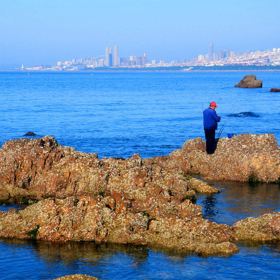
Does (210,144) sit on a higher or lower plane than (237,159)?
higher

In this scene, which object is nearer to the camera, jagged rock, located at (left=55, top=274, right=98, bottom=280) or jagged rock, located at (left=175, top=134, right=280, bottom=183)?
jagged rock, located at (left=55, top=274, right=98, bottom=280)

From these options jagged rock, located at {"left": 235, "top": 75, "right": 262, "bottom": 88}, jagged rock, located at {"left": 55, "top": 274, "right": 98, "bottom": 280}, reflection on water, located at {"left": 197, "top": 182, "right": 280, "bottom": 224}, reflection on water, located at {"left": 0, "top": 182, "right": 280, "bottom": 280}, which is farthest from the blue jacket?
jagged rock, located at {"left": 235, "top": 75, "right": 262, "bottom": 88}

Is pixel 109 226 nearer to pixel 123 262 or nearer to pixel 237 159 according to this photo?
pixel 123 262

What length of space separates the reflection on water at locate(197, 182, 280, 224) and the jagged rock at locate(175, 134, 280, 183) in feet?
2.01

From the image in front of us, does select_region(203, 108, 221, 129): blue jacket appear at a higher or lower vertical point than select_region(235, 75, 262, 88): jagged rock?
higher

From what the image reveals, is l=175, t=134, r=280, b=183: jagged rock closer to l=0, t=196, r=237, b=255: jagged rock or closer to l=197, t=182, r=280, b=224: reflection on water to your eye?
l=197, t=182, r=280, b=224: reflection on water

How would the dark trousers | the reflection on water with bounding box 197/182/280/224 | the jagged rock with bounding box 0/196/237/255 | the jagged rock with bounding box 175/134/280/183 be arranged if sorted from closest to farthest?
the jagged rock with bounding box 0/196/237/255
the reflection on water with bounding box 197/182/280/224
the jagged rock with bounding box 175/134/280/183
the dark trousers

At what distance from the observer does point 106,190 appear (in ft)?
59.1

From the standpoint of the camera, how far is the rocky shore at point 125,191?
47.2 ft

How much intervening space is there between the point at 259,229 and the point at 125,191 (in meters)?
4.31

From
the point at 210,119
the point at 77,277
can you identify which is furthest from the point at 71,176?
the point at 77,277

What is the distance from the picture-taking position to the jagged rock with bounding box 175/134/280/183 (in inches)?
873

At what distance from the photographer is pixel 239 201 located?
18.9 meters

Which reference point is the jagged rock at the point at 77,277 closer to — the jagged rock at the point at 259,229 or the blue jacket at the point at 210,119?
the jagged rock at the point at 259,229
